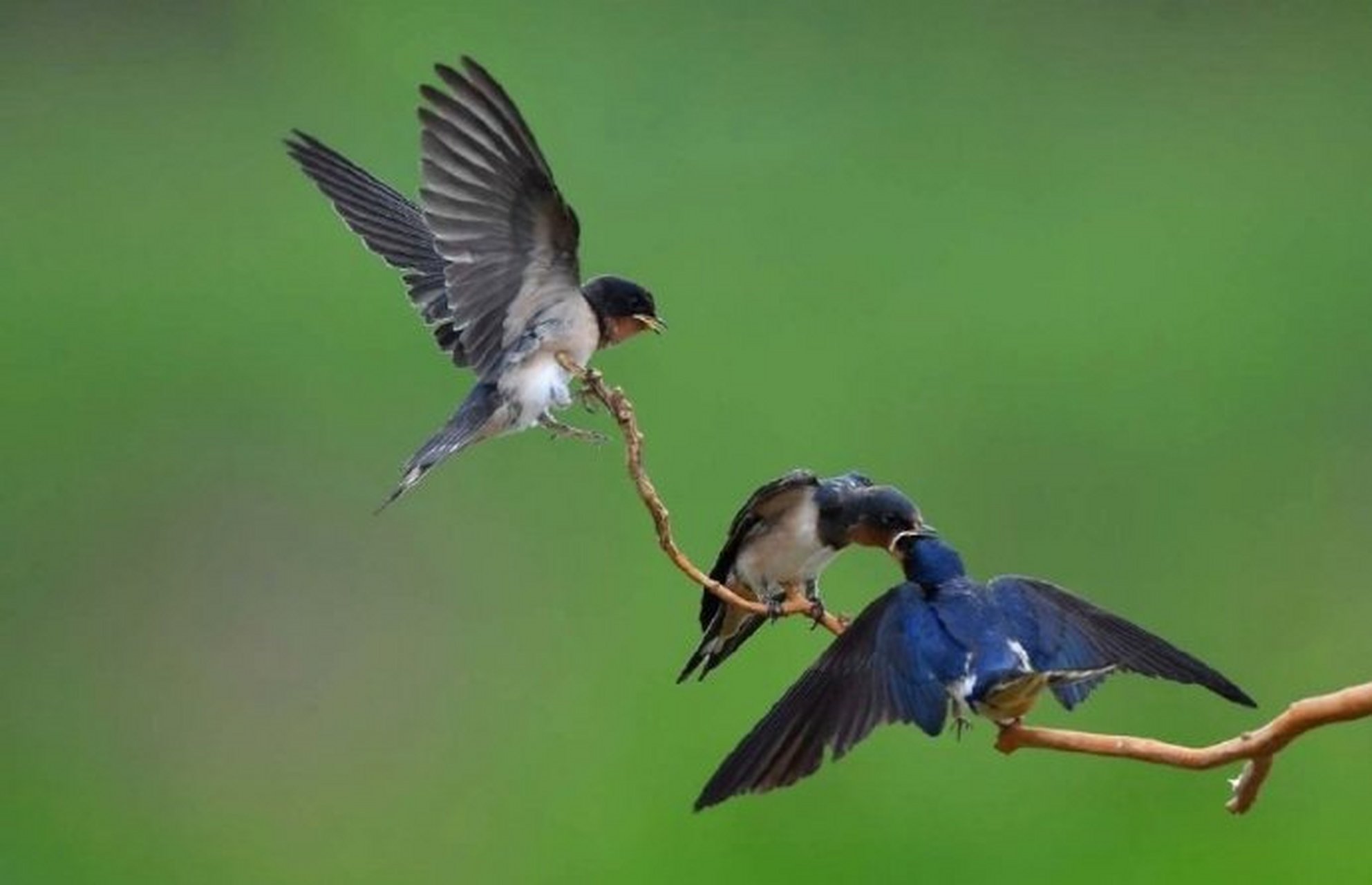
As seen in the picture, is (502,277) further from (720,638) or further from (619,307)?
(720,638)

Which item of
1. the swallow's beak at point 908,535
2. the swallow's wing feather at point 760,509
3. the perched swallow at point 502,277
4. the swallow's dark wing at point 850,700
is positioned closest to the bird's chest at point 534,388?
the perched swallow at point 502,277

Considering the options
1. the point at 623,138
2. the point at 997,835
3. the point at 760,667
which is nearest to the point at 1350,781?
the point at 997,835

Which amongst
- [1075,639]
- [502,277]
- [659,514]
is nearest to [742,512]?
[502,277]

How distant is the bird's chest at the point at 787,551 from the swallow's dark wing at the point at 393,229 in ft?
1.10

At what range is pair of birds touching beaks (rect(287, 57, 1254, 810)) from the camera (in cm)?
161

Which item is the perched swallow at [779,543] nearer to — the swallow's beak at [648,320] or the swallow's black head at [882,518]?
the swallow's black head at [882,518]

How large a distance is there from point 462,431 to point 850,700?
2.61 feet

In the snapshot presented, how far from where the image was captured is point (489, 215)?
2.24m

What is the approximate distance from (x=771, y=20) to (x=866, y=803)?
10.1ft

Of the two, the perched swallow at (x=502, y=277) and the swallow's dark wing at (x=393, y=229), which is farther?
the swallow's dark wing at (x=393, y=229)

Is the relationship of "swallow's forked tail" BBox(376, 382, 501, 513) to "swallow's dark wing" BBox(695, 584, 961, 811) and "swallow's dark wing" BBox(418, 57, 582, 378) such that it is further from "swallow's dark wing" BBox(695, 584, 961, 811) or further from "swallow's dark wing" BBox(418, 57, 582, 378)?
"swallow's dark wing" BBox(695, 584, 961, 811)

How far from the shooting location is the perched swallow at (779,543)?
2271 millimetres

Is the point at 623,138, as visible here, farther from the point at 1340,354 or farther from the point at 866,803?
the point at 866,803

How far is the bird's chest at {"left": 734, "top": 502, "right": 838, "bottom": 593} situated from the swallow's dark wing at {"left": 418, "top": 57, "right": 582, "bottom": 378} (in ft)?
0.89
